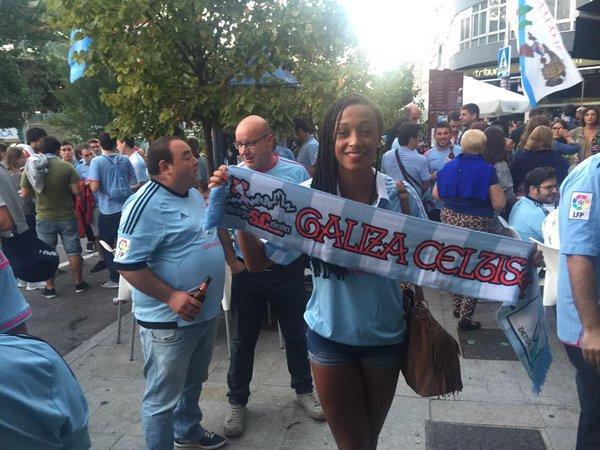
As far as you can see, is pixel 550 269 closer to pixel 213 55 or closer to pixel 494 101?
pixel 213 55

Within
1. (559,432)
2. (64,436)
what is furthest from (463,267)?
(559,432)

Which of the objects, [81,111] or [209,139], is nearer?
[209,139]

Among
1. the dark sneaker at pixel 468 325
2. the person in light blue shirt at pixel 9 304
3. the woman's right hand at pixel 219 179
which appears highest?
the woman's right hand at pixel 219 179

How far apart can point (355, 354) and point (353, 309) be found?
0.69ft

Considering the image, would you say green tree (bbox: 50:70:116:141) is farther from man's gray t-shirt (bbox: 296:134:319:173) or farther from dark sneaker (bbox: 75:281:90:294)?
man's gray t-shirt (bbox: 296:134:319:173)

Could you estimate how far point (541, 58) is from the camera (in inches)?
255

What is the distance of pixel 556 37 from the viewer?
6477mm

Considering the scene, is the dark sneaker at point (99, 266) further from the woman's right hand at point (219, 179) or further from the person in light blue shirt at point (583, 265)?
the person in light blue shirt at point (583, 265)

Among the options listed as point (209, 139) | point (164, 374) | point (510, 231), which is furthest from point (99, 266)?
point (510, 231)

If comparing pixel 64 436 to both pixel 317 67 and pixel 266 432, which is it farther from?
pixel 317 67

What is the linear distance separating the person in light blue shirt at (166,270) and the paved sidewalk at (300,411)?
72cm

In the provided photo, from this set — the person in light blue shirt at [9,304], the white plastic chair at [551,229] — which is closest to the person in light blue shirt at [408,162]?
the white plastic chair at [551,229]

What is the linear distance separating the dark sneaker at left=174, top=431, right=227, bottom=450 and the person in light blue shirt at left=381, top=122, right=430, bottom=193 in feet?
13.0

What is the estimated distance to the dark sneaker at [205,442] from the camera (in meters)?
3.25
